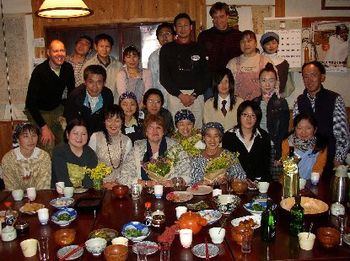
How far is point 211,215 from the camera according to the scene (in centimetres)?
239

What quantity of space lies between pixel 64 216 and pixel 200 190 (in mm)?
995

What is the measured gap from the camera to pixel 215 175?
310cm

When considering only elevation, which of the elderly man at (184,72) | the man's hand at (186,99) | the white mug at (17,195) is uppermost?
the elderly man at (184,72)

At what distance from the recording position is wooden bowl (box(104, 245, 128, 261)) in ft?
6.17

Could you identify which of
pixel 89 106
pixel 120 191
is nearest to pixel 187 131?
pixel 89 106

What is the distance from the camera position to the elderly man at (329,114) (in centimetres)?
395

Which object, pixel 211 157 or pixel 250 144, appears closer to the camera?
pixel 211 157

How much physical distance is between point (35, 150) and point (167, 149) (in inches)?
46.6

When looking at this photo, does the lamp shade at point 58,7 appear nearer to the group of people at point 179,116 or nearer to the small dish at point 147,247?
the group of people at point 179,116

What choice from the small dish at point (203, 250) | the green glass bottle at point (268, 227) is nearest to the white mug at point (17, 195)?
the small dish at point (203, 250)

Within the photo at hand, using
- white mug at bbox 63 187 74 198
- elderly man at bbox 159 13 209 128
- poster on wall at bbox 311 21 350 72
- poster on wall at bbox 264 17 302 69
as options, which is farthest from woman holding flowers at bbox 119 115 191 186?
poster on wall at bbox 311 21 350 72

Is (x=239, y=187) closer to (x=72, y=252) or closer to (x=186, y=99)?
(x=72, y=252)

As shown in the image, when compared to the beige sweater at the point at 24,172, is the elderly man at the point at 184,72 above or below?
above

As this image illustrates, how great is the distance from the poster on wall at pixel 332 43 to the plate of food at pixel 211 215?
395 cm
